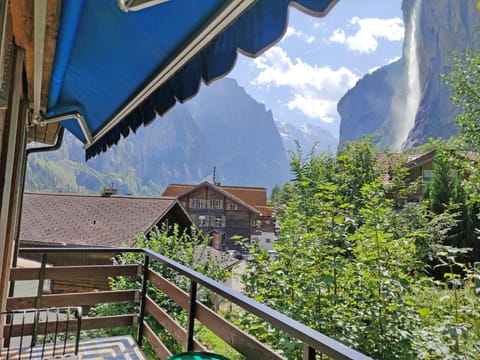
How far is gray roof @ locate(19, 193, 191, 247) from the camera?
44.2ft

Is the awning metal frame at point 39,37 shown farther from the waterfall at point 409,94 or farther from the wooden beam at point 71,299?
the waterfall at point 409,94

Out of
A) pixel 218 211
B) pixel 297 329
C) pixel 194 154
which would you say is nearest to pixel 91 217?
pixel 297 329

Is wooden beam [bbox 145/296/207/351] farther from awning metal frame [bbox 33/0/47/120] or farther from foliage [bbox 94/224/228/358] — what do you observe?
awning metal frame [bbox 33/0/47/120]

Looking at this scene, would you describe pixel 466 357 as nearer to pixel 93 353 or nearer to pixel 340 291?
pixel 340 291

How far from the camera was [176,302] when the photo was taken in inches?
85.9

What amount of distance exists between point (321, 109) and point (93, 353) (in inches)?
7397

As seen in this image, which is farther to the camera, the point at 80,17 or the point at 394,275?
the point at 394,275

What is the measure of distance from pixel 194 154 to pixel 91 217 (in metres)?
140

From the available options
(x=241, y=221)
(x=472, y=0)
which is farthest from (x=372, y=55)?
(x=241, y=221)

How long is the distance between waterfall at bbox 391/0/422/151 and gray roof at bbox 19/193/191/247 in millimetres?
49555

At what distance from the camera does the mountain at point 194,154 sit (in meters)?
105

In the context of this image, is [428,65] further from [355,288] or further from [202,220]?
[355,288]

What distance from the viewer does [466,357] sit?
2.00 m

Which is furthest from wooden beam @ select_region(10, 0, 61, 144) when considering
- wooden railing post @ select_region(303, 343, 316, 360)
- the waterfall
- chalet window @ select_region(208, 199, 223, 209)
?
the waterfall
